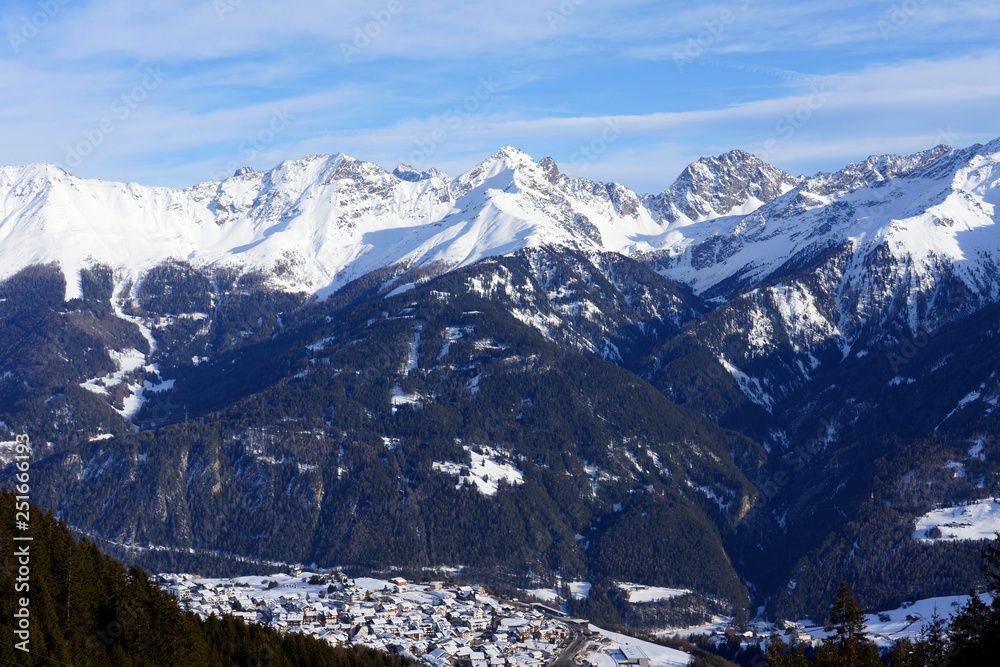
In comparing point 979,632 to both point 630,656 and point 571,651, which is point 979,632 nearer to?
point 571,651

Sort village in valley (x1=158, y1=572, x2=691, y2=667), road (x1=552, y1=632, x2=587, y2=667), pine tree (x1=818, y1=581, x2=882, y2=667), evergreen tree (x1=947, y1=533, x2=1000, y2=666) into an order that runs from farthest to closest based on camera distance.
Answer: road (x1=552, y1=632, x2=587, y2=667)
village in valley (x1=158, y1=572, x2=691, y2=667)
pine tree (x1=818, y1=581, x2=882, y2=667)
evergreen tree (x1=947, y1=533, x2=1000, y2=666)

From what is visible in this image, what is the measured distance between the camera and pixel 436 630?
18100cm

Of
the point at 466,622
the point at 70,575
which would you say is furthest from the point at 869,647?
the point at 466,622

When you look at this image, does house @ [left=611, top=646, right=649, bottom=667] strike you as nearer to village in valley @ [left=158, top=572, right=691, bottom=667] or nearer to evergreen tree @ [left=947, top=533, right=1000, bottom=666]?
village in valley @ [left=158, top=572, right=691, bottom=667]

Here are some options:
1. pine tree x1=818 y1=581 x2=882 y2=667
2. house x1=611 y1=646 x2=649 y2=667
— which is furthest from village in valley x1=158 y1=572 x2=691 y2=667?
pine tree x1=818 y1=581 x2=882 y2=667

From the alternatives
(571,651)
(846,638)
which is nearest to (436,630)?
(571,651)

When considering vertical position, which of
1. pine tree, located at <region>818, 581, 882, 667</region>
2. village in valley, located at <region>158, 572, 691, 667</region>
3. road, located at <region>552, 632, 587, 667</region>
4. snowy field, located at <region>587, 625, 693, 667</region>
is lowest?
snowy field, located at <region>587, 625, 693, 667</region>

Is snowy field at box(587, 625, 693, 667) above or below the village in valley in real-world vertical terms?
below

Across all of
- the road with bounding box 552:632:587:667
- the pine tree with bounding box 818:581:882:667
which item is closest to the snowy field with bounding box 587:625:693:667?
the road with bounding box 552:632:587:667

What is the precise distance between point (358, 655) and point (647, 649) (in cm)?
7121

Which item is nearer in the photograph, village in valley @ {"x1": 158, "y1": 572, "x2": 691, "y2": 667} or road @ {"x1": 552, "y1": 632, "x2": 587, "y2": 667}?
village in valley @ {"x1": 158, "y1": 572, "x2": 691, "y2": 667}

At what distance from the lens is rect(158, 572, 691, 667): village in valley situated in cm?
16950

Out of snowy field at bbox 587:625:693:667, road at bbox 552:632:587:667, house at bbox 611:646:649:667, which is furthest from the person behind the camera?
house at bbox 611:646:649:667

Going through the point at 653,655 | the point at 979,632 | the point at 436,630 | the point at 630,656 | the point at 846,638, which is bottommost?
the point at 653,655
